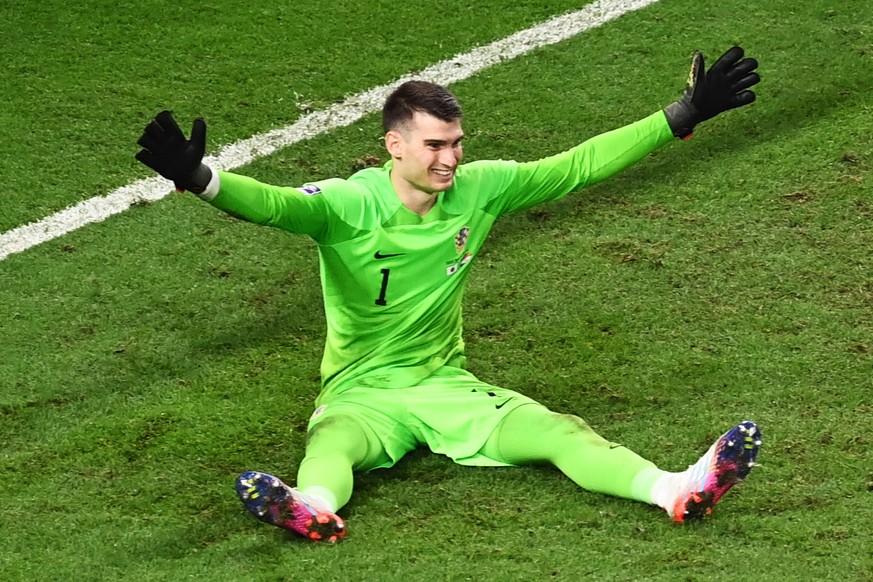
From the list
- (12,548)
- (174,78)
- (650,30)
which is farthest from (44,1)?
(12,548)

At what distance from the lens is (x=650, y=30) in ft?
26.5

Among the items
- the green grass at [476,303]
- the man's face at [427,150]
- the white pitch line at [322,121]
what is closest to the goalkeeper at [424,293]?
the man's face at [427,150]

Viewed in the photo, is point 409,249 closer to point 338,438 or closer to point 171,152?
point 338,438

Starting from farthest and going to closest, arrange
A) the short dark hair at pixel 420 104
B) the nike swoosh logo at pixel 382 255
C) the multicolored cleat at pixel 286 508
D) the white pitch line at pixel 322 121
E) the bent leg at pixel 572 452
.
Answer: the white pitch line at pixel 322 121 → the nike swoosh logo at pixel 382 255 → the short dark hair at pixel 420 104 → the bent leg at pixel 572 452 → the multicolored cleat at pixel 286 508

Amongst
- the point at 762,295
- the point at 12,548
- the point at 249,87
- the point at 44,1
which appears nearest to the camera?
the point at 12,548

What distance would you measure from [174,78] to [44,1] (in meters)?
1.12

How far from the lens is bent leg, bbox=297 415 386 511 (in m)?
4.76

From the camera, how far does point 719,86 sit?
17.2ft

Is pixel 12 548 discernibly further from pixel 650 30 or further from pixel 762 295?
pixel 650 30

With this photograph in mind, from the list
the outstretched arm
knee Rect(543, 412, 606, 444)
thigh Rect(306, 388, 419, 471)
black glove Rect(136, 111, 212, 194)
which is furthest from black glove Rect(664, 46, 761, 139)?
black glove Rect(136, 111, 212, 194)

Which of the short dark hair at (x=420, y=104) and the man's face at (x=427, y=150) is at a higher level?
the short dark hair at (x=420, y=104)

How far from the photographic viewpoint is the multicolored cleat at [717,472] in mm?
4441

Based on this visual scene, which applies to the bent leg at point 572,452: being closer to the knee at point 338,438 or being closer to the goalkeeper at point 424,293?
the goalkeeper at point 424,293

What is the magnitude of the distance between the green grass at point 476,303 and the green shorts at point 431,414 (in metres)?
0.09
